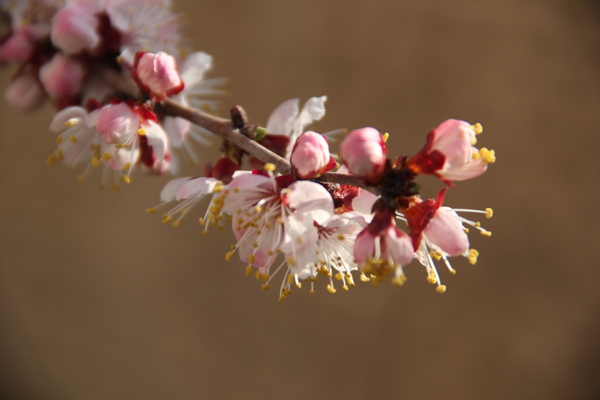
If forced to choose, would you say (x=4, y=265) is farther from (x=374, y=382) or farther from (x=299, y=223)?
(x=299, y=223)

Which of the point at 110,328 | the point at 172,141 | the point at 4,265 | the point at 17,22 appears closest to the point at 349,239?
the point at 172,141

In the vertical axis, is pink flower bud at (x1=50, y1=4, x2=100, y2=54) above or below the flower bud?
above

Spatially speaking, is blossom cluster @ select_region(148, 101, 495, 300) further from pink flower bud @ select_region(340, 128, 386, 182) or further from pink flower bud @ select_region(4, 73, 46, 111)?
pink flower bud @ select_region(4, 73, 46, 111)

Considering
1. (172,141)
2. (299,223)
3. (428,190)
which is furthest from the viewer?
(428,190)

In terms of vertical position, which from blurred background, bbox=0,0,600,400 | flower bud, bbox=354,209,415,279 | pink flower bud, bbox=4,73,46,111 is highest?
flower bud, bbox=354,209,415,279

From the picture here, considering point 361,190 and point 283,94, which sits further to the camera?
point 283,94

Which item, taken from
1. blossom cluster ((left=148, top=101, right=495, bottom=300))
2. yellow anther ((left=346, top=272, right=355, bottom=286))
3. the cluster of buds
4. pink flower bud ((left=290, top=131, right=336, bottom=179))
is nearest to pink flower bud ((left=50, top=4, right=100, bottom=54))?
the cluster of buds

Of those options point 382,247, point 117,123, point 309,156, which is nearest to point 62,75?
point 117,123

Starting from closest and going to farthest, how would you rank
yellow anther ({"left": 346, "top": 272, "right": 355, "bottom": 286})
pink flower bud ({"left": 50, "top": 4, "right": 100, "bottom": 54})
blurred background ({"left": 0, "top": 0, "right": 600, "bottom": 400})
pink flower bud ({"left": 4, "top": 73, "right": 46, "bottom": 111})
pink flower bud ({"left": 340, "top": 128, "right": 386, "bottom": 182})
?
1. pink flower bud ({"left": 340, "top": 128, "right": 386, "bottom": 182})
2. yellow anther ({"left": 346, "top": 272, "right": 355, "bottom": 286})
3. pink flower bud ({"left": 50, "top": 4, "right": 100, "bottom": 54})
4. pink flower bud ({"left": 4, "top": 73, "right": 46, "bottom": 111})
5. blurred background ({"left": 0, "top": 0, "right": 600, "bottom": 400})

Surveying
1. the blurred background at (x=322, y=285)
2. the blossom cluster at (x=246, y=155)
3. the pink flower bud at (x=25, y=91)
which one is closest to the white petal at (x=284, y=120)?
the blossom cluster at (x=246, y=155)
